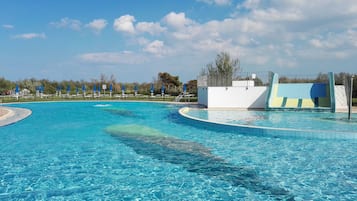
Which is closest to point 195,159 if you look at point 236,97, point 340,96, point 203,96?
point 236,97

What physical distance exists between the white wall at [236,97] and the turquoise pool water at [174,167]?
7.18 meters

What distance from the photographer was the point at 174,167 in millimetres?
5586

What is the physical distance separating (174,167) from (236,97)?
11170 millimetres

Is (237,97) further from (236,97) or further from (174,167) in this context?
(174,167)

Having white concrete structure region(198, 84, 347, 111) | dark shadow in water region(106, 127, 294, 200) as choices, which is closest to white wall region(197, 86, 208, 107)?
white concrete structure region(198, 84, 347, 111)

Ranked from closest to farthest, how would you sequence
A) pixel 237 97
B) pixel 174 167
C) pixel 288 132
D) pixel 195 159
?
pixel 174 167, pixel 195 159, pixel 288 132, pixel 237 97

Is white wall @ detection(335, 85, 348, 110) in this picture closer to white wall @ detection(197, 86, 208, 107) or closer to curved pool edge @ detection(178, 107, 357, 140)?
white wall @ detection(197, 86, 208, 107)

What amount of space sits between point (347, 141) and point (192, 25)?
12.6 metres

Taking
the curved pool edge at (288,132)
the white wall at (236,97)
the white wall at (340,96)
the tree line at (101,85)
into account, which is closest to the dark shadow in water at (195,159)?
the curved pool edge at (288,132)

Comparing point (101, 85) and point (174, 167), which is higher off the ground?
point (101, 85)

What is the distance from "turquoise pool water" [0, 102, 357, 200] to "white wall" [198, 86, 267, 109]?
7183 mm

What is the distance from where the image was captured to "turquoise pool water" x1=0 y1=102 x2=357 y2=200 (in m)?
4.29

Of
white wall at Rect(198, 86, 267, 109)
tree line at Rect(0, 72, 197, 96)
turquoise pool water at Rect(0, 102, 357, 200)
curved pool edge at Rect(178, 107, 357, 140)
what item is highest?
tree line at Rect(0, 72, 197, 96)

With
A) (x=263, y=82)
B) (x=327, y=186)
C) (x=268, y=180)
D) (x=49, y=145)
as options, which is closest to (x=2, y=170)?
(x=49, y=145)
